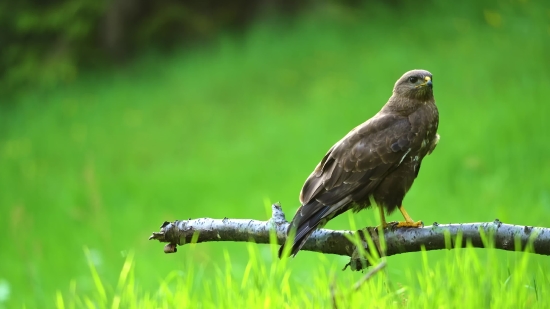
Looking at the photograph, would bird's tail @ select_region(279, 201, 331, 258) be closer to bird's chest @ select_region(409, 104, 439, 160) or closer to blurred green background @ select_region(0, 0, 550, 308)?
bird's chest @ select_region(409, 104, 439, 160)

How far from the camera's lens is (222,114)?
9688mm

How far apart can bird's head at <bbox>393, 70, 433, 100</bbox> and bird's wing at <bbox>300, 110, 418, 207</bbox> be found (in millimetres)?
222

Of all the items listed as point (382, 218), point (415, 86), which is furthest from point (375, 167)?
point (415, 86)

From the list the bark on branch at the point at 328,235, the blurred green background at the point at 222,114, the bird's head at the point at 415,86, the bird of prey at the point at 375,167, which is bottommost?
the bark on branch at the point at 328,235

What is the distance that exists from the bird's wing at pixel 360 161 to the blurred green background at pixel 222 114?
1202 millimetres

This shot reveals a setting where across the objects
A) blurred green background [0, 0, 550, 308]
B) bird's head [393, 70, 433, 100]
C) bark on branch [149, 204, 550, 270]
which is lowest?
bark on branch [149, 204, 550, 270]

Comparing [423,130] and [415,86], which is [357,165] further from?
[415,86]

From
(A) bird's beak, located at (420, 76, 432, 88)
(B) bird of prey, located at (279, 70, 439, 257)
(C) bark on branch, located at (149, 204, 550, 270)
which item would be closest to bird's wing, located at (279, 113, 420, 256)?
(B) bird of prey, located at (279, 70, 439, 257)

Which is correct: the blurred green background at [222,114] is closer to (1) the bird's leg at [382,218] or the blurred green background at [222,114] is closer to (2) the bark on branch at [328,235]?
(1) the bird's leg at [382,218]

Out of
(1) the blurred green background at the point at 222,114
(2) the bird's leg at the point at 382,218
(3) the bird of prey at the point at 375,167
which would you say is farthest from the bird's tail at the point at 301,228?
(1) the blurred green background at the point at 222,114

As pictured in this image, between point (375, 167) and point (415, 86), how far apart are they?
58 centimetres

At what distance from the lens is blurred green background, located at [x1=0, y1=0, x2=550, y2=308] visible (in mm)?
6312

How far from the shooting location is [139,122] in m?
10.3

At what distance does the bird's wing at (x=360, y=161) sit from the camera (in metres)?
3.22
